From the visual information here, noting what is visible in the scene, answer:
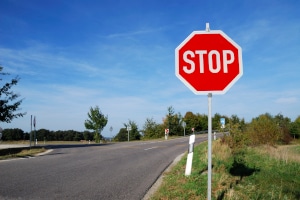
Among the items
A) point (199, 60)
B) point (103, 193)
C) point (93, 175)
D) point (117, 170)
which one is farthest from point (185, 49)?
point (117, 170)

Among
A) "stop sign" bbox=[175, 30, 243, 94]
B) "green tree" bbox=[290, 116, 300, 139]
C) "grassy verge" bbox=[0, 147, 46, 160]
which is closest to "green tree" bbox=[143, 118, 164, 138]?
"green tree" bbox=[290, 116, 300, 139]

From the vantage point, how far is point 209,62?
375 cm

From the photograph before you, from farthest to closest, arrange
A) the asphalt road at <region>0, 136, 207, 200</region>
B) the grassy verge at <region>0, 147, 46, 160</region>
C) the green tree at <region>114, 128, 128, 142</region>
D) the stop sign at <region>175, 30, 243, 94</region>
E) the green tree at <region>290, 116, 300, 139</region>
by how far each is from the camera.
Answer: the green tree at <region>114, 128, 128, 142</region>
the green tree at <region>290, 116, 300, 139</region>
the grassy verge at <region>0, 147, 46, 160</region>
the asphalt road at <region>0, 136, 207, 200</region>
the stop sign at <region>175, 30, 243, 94</region>

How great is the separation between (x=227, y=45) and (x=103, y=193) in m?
4.28

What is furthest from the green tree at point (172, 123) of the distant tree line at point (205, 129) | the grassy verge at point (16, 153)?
the grassy verge at point (16, 153)

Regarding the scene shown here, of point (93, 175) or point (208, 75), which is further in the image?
point (93, 175)

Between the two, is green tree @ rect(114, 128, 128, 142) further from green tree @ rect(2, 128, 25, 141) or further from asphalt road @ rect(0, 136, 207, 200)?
asphalt road @ rect(0, 136, 207, 200)

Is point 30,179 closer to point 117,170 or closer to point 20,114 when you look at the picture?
point 117,170

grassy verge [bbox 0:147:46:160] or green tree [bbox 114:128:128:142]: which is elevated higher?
grassy verge [bbox 0:147:46:160]

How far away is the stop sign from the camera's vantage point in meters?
3.73

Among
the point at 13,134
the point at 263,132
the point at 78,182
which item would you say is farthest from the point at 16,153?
the point at 13,134

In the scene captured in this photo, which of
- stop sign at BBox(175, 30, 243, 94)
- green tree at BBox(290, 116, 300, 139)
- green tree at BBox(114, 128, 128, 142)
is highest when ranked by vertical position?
stop sign at BBox(175, 30, 243, 94)

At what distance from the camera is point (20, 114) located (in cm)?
1909

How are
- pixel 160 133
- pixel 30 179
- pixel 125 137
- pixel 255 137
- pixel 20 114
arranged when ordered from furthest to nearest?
pixel 125 137 → pixel 160 133 → pixel 255 137 → pixel 20 114 → pixel 30 179
